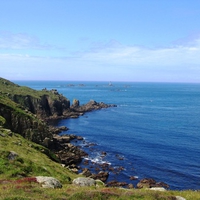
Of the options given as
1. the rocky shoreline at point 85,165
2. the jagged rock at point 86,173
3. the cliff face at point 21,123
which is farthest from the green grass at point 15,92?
the jagged rock at point 86,173

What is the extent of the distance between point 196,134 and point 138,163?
43.4 meters

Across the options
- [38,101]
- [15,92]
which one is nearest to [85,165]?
[38,101]

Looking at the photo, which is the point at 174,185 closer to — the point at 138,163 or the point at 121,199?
the point at 138,163

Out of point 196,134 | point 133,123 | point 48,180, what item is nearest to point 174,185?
point 48,180

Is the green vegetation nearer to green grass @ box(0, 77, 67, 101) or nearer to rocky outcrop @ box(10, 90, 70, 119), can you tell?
green grass @ box(0, 77, 67, 101)

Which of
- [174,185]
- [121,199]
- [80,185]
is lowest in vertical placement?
[174,185]

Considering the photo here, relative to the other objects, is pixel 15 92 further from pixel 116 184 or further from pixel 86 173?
pixel 116 184

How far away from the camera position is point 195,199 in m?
22.1

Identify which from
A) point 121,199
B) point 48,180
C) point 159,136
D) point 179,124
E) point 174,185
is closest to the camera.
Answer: point 121,199

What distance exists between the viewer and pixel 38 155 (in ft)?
146

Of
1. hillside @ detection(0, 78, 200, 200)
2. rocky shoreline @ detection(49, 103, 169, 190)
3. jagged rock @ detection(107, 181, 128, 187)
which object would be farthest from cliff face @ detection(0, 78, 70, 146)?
jagged rock @ detection(107, 181, 128, 187)

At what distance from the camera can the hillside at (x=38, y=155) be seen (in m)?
20.5

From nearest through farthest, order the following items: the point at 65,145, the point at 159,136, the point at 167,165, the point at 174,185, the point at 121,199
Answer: the point at 121,199
the point at 174,185
the point at 167,165
the point at 65,145
the point at 159,136

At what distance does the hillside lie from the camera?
20.5 metres
